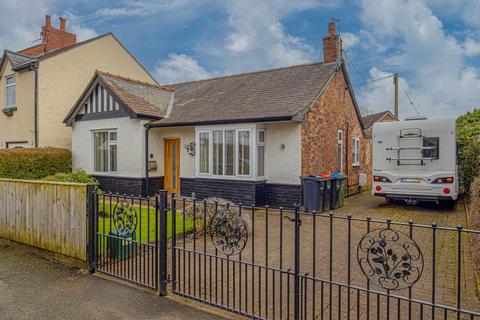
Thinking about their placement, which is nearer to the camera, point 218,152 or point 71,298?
point 71,298

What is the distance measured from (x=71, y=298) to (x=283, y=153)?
8.13 m

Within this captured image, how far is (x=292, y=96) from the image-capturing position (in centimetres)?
1202

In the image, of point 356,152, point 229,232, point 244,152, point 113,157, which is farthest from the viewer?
point 356,152

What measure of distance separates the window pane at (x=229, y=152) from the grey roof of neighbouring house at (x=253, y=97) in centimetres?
53

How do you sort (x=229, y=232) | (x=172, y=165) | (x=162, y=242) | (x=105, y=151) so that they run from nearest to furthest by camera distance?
1. (x=229, y=232)
2. (x=162, y=242)
3. (x=172, y=165)
4. (x=105, y=151)

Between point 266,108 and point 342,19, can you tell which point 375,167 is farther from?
point 342,19

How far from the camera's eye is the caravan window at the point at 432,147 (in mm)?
10414

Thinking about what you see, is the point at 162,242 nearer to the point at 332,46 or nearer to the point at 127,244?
the point at 127,244

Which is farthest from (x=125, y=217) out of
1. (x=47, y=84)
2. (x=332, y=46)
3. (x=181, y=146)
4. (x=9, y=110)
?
(x=9, y=110)

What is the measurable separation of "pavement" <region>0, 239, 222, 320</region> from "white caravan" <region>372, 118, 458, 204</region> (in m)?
8.95

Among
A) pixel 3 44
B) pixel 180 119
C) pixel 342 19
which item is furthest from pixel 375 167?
pixel 3 44

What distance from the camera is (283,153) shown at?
11.4 meters

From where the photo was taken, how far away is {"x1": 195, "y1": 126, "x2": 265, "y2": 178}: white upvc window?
11.3m

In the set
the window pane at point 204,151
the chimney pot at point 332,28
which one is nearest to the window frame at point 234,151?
the window pane at point 204,151
